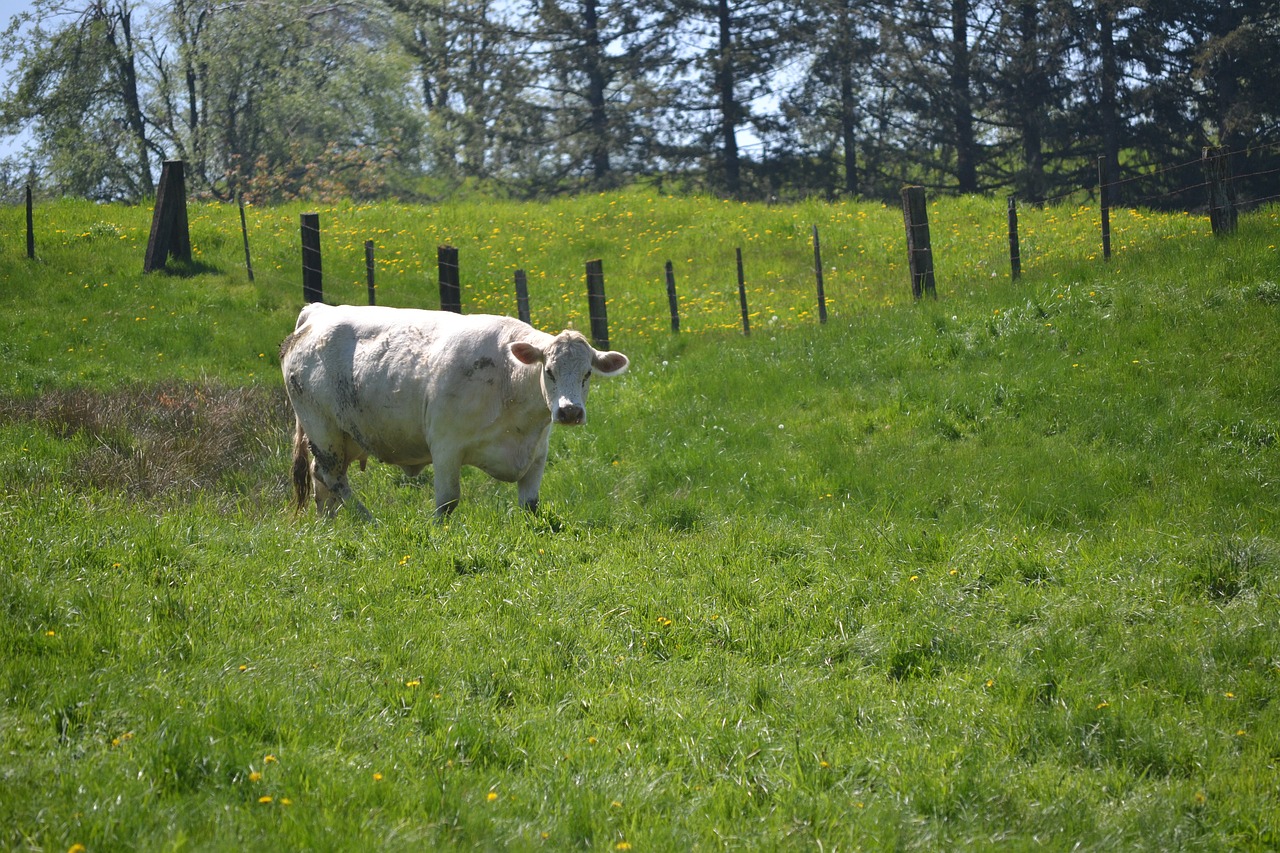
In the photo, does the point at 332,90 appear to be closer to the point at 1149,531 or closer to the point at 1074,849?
the point at 1149,531

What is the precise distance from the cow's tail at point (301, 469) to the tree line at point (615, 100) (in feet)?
98.4

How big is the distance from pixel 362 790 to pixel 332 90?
42217mm

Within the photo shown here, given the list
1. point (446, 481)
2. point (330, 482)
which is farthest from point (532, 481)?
point (330, 482)

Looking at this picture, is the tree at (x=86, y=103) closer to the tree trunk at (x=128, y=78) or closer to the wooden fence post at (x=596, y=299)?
the tree trunk at (x=128, y=78)

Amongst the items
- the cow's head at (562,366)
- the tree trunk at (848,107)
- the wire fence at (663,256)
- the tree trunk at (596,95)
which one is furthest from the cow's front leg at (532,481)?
the tree trunk at (596,95)

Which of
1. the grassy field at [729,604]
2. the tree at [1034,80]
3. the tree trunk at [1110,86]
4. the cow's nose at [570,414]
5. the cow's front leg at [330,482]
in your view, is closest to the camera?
the grassy field at [729,604]

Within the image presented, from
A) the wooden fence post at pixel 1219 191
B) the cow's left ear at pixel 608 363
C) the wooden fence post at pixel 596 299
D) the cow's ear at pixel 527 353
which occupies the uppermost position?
the wooden fence post at pixel 1219 191

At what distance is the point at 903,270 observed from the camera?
864 inches

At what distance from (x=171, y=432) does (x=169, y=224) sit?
970 cm

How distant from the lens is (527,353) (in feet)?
31.2

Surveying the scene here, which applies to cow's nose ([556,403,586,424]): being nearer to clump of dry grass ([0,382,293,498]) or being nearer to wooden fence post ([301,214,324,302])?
clump of dry grass ([0,382,293,498])

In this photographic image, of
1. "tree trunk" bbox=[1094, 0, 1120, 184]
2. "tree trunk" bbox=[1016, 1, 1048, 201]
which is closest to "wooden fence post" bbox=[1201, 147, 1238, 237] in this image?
"tree trunk" bbox=[1094, 0, 1120, 184]

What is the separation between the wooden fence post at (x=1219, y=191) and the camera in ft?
50.2

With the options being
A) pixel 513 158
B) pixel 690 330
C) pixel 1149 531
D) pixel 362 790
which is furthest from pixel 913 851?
pixel 513 158
